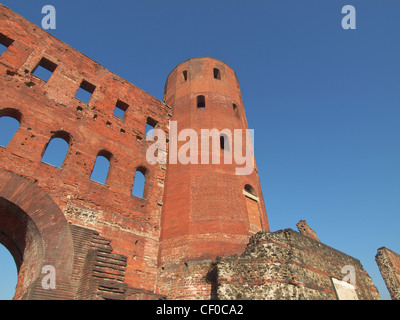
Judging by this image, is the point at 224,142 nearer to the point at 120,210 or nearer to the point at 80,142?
the point at 120,210

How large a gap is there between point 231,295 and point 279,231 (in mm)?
2582

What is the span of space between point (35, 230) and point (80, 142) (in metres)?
3.60

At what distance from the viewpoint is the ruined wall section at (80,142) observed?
8617 millimetres

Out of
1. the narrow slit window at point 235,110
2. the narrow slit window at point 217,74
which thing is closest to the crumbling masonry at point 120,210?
the narrow slit window at point 235,110

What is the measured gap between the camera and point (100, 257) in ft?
25.5

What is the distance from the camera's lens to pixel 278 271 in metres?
7.59

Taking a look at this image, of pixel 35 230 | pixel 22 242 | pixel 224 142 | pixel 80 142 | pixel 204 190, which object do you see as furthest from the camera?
pixel 224 142

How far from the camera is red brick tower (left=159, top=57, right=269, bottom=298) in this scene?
32.7 feet

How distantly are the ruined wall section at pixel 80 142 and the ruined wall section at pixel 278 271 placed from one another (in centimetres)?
320

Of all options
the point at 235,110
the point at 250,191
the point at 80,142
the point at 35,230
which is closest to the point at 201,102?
the point at 235,110

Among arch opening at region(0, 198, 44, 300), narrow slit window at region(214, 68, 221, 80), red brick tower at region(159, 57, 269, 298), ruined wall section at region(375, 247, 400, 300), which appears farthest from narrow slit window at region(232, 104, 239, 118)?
ruined wall section at region(375, 247, 400, 300)

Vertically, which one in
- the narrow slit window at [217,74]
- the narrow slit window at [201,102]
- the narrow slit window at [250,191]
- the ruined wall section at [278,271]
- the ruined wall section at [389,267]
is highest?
the narrow slit window at [217,74]

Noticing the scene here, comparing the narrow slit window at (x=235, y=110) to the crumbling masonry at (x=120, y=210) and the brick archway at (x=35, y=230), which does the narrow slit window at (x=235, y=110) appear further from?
the brick archway at (x=35, y=230)
